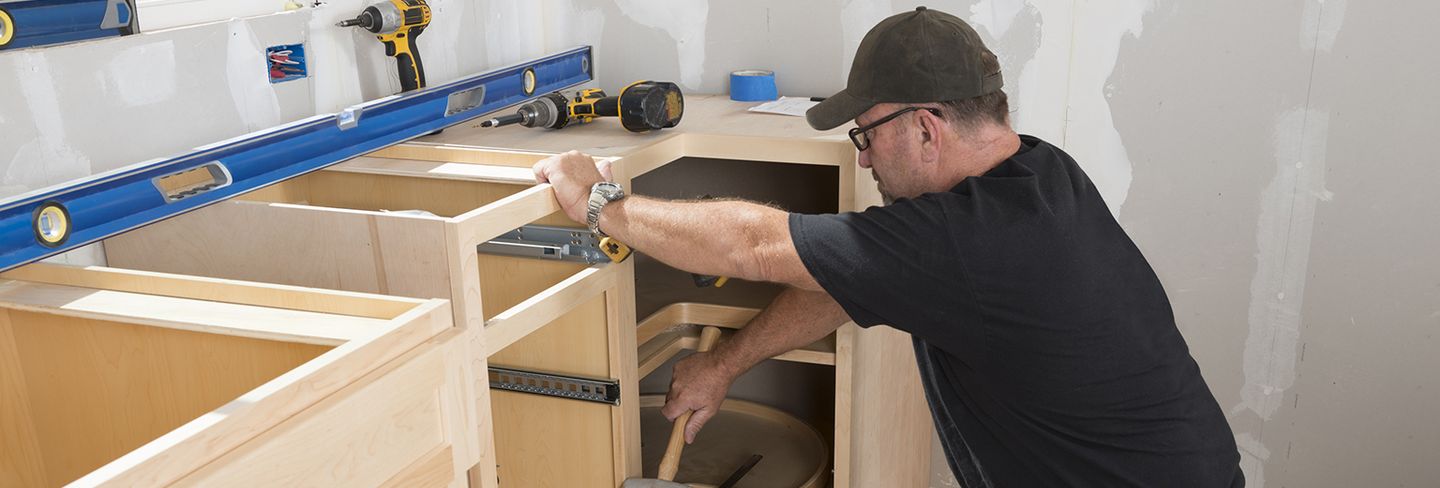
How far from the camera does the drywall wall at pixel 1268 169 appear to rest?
198 cm

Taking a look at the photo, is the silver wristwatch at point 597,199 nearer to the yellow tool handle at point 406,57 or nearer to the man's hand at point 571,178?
the man's hand at point 571,178

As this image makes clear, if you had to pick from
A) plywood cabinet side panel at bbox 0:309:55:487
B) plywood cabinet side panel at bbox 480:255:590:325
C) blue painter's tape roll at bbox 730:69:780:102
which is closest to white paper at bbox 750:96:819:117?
blue painter's tape roll at bbox 730:69:780:102

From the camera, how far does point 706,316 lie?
2.00 m

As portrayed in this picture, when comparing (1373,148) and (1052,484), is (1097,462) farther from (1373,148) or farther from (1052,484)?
(1373,148)

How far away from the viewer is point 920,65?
1.49 meters

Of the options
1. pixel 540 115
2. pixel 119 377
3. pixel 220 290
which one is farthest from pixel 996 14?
pixel 119 377

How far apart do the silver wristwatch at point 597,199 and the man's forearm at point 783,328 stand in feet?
1.26

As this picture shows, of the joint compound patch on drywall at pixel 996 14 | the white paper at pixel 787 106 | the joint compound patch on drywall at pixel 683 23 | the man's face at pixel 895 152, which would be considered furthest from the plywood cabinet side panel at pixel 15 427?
the joint compound patch on drywall at pixel 996 14

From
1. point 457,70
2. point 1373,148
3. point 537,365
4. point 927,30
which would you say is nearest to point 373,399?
point 537,365

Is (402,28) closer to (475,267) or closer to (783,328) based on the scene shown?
(475,267)

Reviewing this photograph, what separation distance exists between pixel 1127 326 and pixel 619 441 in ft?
2.46

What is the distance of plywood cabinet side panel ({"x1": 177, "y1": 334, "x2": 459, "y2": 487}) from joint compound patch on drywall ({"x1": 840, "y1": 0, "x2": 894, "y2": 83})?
1.24 meters

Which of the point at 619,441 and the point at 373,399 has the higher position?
the point at 373,399

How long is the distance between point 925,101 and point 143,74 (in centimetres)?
99
